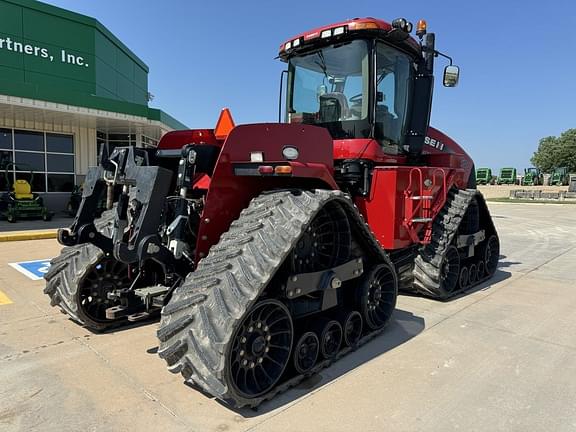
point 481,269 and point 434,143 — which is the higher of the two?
point 434,143

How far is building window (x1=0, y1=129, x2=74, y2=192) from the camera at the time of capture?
47.1 ft

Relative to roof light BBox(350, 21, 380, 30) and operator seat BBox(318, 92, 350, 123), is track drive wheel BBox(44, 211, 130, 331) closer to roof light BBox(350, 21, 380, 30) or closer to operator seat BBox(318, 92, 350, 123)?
operator seat BBox(318, 92, 350, 123)

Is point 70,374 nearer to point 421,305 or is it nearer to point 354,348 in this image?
point 354,348

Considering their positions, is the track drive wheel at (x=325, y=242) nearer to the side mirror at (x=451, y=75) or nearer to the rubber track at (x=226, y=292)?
the rubber track at (x=226, y=292)

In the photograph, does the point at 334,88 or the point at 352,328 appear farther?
the point at 334,88

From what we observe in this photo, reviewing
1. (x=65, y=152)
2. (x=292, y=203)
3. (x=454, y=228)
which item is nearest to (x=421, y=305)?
(x=454, y=228)

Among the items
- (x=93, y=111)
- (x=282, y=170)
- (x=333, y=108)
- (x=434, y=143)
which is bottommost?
(x=282, y=170)

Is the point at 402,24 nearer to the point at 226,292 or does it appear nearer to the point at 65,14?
the point at 226,292

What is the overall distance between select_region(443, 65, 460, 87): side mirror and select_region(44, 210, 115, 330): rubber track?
4497 mm

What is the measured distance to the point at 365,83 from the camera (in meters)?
4.45

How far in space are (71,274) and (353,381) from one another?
2627 millimetres

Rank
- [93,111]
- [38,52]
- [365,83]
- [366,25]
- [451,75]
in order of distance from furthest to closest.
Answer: [38,52]
[93,111]
[451,75]
[365,83]
[366,25]

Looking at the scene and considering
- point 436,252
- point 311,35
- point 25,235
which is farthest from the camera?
point 25,235

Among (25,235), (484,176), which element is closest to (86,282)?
(25,235)
